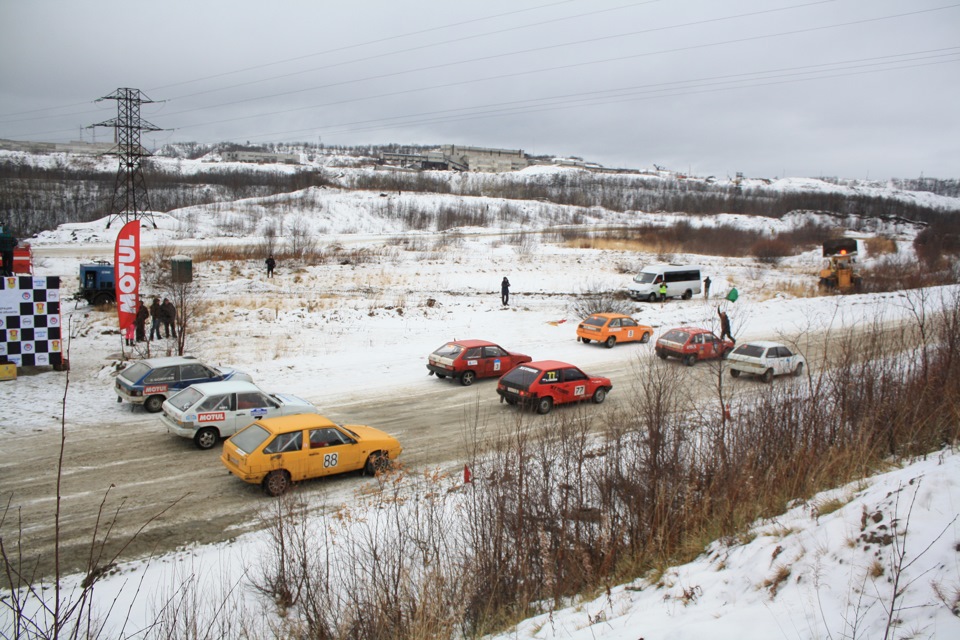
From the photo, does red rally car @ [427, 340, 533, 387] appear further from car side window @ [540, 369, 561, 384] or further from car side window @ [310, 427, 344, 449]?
car side window @ [310, 427, 344, 449]

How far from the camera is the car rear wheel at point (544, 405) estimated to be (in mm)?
16328

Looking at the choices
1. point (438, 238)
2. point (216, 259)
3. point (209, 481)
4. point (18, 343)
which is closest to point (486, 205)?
point (438, 238)

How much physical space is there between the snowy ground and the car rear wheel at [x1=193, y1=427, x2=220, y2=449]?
357 centimetres

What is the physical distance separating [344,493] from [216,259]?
36137mm

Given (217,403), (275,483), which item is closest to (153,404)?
(217,403)

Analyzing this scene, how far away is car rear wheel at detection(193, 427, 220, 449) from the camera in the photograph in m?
13.7

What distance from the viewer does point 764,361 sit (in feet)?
62.8

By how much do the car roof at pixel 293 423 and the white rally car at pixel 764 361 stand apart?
533 inches

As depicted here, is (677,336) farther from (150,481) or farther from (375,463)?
(150,481)

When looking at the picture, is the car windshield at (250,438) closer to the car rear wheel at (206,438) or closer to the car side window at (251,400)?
the car rear wheel at (206,438)

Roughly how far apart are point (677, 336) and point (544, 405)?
8245 millimetres

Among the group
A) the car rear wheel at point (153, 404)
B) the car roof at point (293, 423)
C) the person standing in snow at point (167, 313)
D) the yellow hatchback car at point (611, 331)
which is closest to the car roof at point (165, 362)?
the car rear wheel at point (153, 404)

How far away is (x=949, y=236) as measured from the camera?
2357 inches

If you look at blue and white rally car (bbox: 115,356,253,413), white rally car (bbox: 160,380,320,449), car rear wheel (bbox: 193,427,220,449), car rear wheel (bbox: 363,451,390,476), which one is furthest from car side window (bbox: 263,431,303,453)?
blue and white rally car (bbox: 115,356,253,413)
